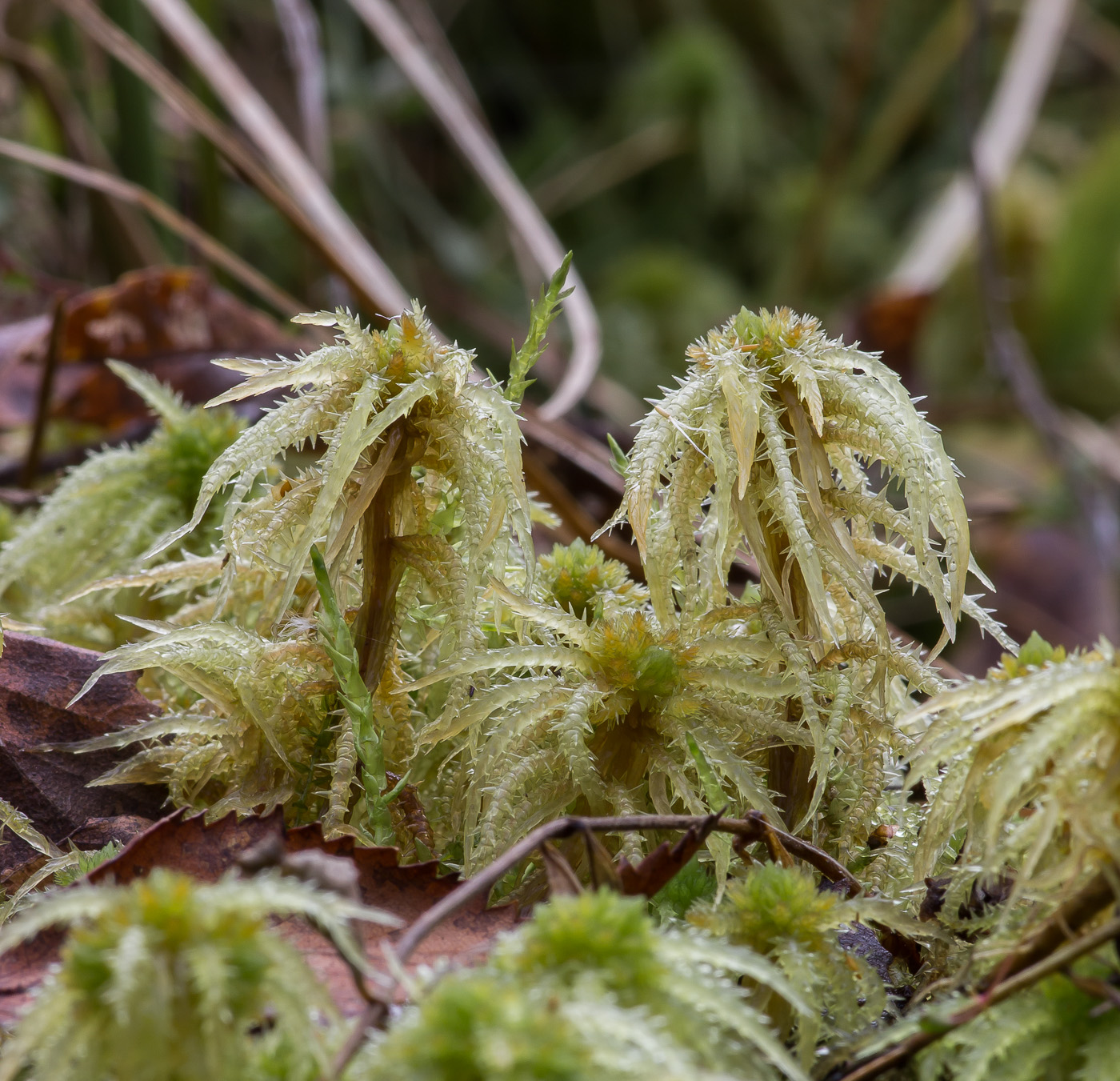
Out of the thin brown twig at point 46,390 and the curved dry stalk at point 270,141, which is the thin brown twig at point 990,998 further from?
the curved dry stalk at point 270,141

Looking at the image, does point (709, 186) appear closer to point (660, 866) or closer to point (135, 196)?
point (135, 196)

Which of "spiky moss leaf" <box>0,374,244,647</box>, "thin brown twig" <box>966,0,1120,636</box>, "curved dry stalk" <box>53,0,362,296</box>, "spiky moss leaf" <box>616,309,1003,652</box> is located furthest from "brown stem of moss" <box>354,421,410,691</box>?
"thin brown twig" <box>966,0,1120,636</box>

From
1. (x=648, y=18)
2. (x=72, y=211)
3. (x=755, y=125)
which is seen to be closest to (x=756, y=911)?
(x=72, y=211)

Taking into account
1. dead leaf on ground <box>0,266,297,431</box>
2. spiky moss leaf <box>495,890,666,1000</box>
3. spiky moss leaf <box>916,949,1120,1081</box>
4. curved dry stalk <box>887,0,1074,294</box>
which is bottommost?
spiky moss leaf <box>916,949,1120,1081</box>

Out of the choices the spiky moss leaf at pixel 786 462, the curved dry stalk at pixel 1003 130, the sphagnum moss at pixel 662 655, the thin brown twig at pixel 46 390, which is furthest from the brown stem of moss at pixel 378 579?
the curved dry stalk at pixel 1003 130

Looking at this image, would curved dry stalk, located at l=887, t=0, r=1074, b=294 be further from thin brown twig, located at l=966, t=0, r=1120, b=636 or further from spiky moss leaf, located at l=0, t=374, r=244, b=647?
spiky moss leaf, located at l=0, t=374, r=244, b=647

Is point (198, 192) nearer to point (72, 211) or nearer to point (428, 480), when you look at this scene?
point (72, 211)
